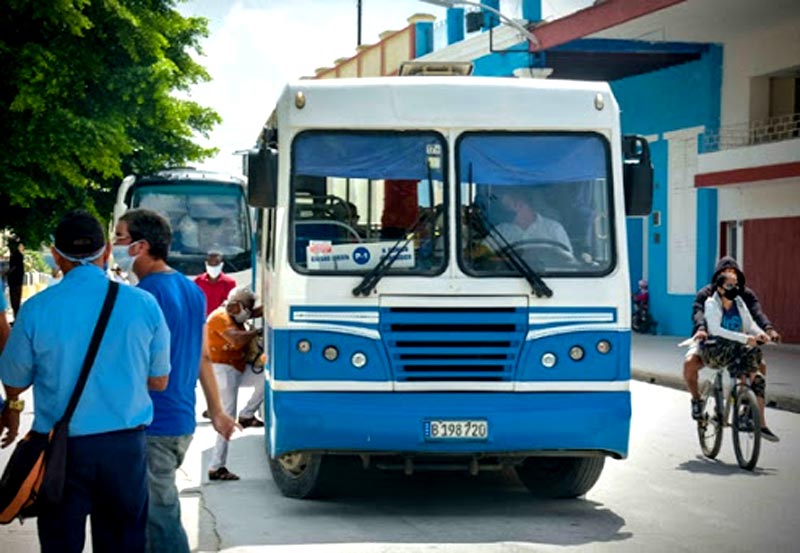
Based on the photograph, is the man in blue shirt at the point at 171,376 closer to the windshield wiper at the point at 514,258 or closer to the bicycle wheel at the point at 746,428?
the windshield wiper at the point at 514,258

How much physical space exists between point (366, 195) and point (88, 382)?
430 centimetres

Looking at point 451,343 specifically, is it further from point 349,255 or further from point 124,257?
point 124,257

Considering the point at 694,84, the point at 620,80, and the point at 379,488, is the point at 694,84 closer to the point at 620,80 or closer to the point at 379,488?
the point at 620,80

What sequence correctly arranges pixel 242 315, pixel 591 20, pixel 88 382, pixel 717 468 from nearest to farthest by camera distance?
pixel 88 382 < pixel 242 315 < pixel 717 468 < pixel 591 20

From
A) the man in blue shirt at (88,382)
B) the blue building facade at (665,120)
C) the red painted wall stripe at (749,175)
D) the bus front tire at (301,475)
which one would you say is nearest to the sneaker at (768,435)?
the bus front tire at (301,475)

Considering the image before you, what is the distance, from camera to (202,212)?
2788cm

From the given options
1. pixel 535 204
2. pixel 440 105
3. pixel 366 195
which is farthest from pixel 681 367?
pixel 366 195

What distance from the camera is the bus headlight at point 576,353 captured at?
33.3ft

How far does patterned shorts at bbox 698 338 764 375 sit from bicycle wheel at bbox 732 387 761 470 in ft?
1.21

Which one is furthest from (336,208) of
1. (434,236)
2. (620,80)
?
(620,80)

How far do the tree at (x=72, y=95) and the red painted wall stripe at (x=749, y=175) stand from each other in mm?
11313

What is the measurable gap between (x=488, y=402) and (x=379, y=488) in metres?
1.94

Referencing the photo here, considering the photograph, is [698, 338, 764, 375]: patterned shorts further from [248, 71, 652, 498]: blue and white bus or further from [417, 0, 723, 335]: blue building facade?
[417, 0, 723, 335]: blue building facade

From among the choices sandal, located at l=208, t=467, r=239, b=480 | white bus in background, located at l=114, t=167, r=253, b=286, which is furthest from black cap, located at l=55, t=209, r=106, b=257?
white bus in background, located at l=114, t=167, r=253, b=286
